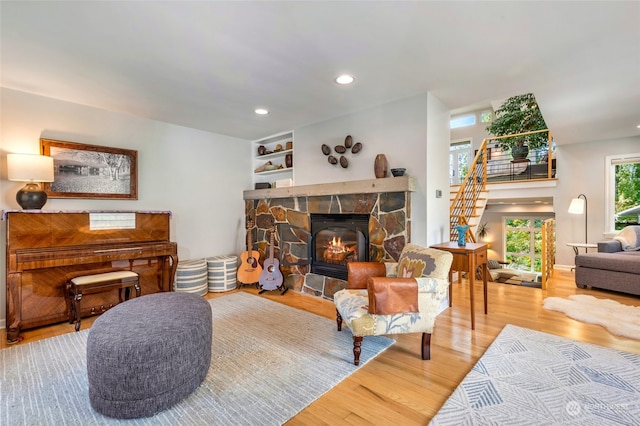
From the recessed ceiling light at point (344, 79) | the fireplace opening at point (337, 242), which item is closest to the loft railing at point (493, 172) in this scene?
the fireplace opening at point (337, 242)

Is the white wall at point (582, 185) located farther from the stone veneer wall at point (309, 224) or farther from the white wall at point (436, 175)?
the stone veneer wall at point (309, 224)

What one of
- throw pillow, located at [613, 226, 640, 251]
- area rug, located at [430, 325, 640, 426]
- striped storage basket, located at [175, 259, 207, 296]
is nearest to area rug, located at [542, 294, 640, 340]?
area rug, located at [430, 325, 640, 426]

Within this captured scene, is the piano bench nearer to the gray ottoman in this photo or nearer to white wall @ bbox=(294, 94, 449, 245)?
the gray ottoman

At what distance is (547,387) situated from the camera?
1894 millimetres

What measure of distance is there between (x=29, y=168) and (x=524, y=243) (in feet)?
33.3

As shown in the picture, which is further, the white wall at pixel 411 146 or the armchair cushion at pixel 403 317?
the white wall at pixel 411 146

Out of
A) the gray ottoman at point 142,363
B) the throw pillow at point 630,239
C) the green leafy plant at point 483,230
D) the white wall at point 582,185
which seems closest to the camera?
the gray ottoman at point 142,363

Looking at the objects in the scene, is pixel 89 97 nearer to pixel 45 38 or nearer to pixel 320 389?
pixel 45 38

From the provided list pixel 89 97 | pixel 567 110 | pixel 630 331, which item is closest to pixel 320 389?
pixel 630 331

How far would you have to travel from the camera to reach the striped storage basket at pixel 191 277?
12.8 feet

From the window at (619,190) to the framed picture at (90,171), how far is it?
770 centimetres

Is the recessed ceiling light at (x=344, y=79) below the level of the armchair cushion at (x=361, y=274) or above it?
above

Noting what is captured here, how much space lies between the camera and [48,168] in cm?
290

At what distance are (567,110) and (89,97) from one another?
18.4 ft
